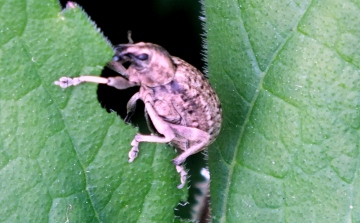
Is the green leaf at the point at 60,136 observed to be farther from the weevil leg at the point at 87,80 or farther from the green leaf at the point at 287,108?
the green leaf at the point at 287,108

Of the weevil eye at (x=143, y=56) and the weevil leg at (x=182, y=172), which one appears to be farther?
the weevil eye at (x=143, y=56)


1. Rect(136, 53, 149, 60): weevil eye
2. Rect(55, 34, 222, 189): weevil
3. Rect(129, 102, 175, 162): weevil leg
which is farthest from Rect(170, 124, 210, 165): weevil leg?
Rect(136, 53, 149, 60): weevil eye

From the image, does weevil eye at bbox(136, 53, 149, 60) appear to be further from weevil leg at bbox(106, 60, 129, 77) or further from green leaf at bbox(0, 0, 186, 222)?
green leaf at bbox(0, 0, 186, 222)

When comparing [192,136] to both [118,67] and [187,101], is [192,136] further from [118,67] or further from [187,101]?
[118,67]

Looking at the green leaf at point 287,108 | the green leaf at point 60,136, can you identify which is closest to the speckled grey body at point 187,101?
the green leaf at point 287,108

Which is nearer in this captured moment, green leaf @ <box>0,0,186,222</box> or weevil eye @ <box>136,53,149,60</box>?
green leaf @ <box>0,0,186,222</box>

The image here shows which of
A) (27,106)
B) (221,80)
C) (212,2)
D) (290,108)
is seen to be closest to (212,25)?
(212,2)
